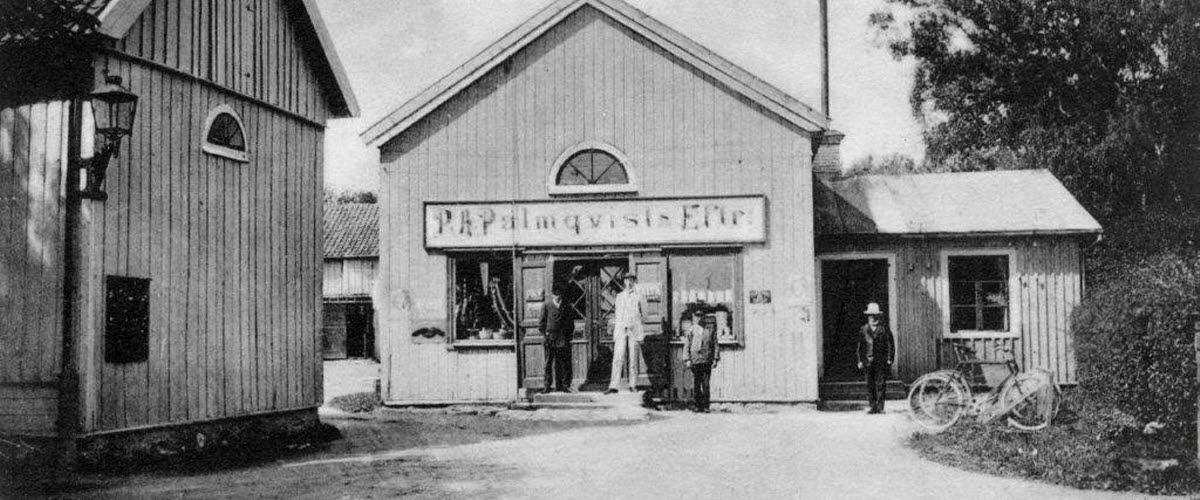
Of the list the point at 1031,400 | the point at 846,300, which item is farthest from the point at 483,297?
the point at 1031,400

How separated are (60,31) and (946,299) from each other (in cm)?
1419

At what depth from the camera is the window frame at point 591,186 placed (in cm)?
1684

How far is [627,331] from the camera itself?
16.2 meters

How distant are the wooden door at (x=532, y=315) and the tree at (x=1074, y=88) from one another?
1585cm

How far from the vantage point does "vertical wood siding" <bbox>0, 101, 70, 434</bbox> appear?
1030 cm

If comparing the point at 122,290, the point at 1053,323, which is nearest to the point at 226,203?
the point at 122,290

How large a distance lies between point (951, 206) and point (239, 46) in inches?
497

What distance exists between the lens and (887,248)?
60.6 ft

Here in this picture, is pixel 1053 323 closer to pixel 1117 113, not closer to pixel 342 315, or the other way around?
pixel 1117 113

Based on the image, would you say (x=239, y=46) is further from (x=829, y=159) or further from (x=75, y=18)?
(x=829, y=159)

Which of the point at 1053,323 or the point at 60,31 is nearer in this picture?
the point at 60,31

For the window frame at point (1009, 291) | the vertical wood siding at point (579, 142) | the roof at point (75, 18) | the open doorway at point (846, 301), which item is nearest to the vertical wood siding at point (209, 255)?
the roof at point (75, 18)

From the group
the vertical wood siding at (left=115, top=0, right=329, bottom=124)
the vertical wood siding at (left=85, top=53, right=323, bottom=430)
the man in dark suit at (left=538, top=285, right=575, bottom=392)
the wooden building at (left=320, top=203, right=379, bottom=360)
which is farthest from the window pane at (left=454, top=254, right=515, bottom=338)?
the wooden building at (left=320, top=203, right=379, bottom=360)

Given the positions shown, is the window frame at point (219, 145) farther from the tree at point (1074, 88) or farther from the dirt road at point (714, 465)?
the tree at point (1074, 88)
